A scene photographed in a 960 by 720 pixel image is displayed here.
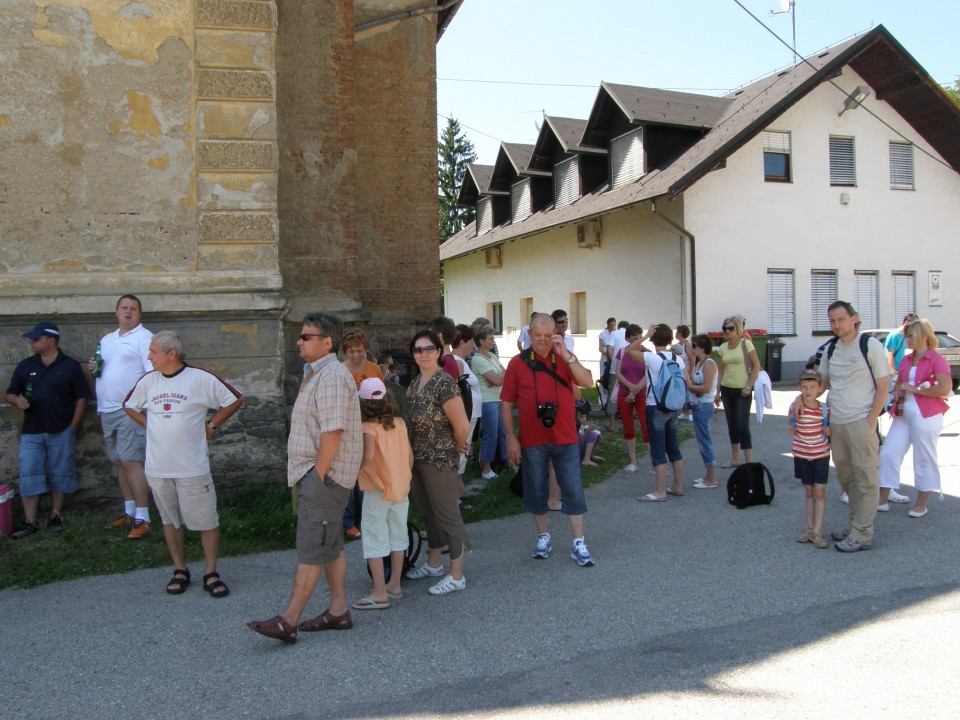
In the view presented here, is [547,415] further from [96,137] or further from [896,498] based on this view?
[96,137]

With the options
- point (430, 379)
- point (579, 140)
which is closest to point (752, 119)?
point (579, 140)

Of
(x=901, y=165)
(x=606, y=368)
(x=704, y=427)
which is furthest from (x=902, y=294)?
(x=704, y=427)

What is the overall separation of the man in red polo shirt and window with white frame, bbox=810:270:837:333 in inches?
719

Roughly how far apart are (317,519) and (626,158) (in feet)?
68.8

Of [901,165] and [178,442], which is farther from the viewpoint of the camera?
[901,165]

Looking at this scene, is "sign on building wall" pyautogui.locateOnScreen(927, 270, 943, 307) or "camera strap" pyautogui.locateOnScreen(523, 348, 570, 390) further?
"sign on building wall" pyautogui.locateOnScreen(927, 270, 943, 307)

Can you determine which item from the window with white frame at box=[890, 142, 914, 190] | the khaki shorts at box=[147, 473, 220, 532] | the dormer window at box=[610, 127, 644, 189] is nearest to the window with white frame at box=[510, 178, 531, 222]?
the dormer window at box=[610, 127, 644, 189]

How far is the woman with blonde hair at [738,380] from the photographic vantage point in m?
9.41

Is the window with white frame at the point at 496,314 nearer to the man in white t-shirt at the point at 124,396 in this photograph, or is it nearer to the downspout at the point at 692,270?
the downspout at the point at 692,270

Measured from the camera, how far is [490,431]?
31.1 ft

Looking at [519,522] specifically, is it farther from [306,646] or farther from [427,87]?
[427,87]

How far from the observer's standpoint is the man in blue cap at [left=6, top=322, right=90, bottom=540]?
727 centimetres

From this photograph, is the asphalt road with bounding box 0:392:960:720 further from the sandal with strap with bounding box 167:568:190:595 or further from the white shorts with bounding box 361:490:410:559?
the white shorts with bounding box 361:490:410:559

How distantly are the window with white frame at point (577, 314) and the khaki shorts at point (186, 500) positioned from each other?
70.0 feet
